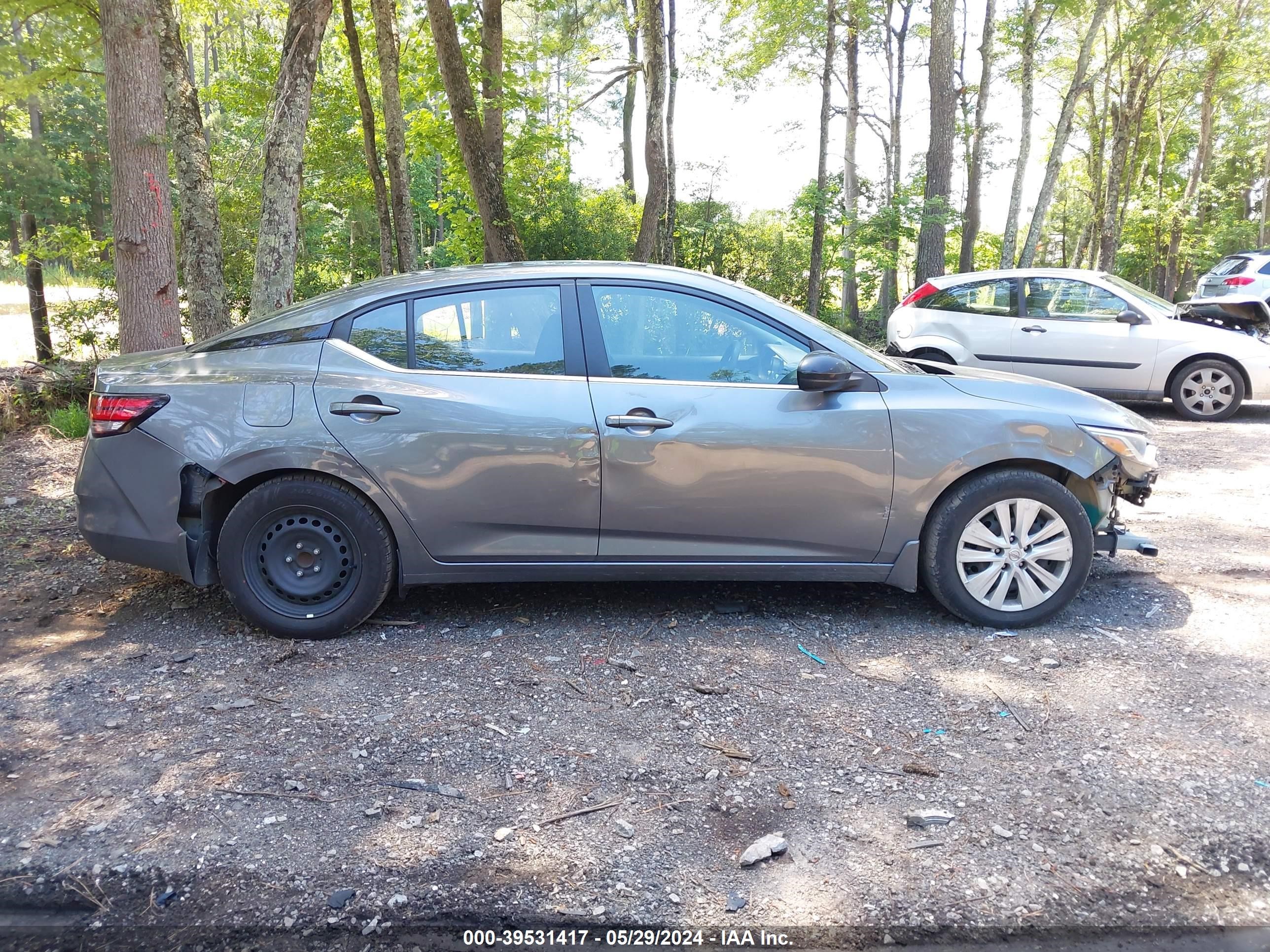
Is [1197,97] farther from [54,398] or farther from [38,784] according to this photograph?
[38,784]

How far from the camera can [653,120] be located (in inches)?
502

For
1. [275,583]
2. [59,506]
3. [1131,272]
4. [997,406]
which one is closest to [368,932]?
[275,583]

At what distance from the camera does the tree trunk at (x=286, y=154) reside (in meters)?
7.38

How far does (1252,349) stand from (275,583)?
33.9 ft

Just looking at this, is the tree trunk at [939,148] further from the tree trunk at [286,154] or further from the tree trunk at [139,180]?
the tree trunk at [139,180]

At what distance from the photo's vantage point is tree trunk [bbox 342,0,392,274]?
14352 millimetres

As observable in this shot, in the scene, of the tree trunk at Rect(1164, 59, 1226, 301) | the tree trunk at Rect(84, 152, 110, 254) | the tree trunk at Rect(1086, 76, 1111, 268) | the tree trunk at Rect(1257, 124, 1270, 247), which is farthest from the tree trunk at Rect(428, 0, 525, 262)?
the tree trunk at Rect(84, 152, 110, 254)

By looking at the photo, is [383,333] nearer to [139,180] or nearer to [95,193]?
A: [139,180]

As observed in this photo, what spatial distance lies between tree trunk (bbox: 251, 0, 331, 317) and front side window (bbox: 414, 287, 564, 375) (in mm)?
3971

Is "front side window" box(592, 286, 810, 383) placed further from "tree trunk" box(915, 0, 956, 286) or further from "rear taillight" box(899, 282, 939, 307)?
"tree trunk" box(915, 0, 956, 286)

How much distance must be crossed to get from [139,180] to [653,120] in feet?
25.8

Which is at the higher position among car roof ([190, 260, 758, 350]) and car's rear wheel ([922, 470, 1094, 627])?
car roof ([190, 260, 758, 350])

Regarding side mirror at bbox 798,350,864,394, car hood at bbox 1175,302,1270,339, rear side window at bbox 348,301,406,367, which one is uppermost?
car hood at bbox 1175,302,1270,339

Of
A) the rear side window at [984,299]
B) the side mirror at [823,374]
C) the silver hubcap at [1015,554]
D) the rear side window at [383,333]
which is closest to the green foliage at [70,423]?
the rear side window at [383,333]
